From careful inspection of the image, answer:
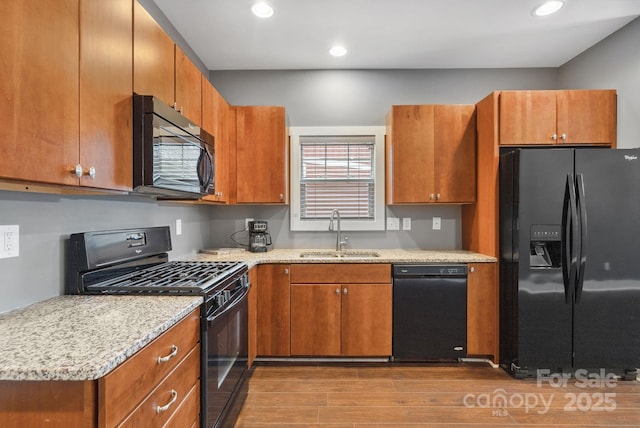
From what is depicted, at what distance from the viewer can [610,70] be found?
279 centimetres

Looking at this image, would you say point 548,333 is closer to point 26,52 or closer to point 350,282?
point 350,282

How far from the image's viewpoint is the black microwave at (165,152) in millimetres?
1538

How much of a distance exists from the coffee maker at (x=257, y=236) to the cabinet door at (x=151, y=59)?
1478 mm

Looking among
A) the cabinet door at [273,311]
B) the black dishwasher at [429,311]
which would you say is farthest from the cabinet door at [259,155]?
the black dishwasher at [429,311]

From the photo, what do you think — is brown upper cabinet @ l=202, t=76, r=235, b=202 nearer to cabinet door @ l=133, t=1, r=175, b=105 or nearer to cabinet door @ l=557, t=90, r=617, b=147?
cabinet door @ l=133, t=1, r=175, b=105

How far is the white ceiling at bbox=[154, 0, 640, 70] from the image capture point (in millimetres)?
2370

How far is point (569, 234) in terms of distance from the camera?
7.99 feet

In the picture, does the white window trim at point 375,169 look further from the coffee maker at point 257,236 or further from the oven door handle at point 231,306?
the oven door handle at point 231,306

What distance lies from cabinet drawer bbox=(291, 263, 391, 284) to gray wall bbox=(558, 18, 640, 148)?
6.91ft

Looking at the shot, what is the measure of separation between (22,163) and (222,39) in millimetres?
2238

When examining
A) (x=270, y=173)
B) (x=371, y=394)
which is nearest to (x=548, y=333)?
(x=371, y=394)

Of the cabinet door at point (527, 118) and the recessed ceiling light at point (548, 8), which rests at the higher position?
the recessed ceiling light at point (548, 8)

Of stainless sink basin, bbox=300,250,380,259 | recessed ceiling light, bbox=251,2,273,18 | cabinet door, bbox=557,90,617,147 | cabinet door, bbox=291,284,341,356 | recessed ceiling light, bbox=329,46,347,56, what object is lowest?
cabinet door, bbox=291,284,341,356

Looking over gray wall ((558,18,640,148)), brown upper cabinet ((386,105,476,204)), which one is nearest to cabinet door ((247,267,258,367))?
brown upper cabinet ((386,105,476,204))
